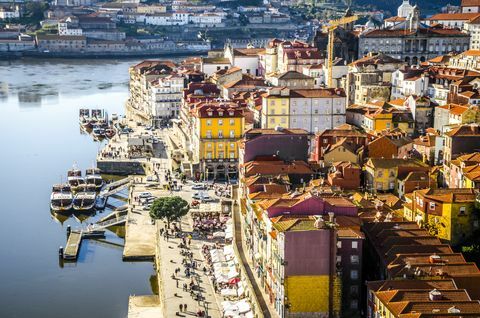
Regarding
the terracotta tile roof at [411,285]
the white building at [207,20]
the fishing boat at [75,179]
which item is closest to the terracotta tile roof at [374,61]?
the fishing boat at [75,179]

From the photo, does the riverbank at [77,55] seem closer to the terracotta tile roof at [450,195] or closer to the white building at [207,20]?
the white building at [207,20]

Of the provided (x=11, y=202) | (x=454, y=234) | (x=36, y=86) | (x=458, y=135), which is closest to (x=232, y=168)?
(x=11, y=202)

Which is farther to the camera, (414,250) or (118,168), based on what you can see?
(118,168)

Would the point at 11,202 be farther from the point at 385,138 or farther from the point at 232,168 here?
the point at 385,138

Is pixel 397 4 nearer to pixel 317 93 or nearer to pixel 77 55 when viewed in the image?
pixel 77 55

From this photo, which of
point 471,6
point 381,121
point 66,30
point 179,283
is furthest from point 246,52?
point 66,30

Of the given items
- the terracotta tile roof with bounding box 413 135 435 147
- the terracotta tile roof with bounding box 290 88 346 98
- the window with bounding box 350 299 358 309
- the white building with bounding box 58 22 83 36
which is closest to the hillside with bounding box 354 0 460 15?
the white building with bounding box 58 22 83 36
